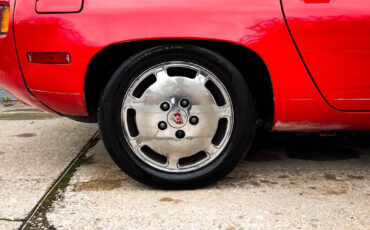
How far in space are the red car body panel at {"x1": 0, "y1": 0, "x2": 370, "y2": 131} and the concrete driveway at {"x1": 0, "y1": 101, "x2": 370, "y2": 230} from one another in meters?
0.38

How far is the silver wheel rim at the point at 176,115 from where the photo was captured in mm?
2281

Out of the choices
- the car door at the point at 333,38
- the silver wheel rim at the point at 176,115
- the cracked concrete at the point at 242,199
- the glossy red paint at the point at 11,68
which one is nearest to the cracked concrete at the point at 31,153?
the cracked concrete at the point at 242,199

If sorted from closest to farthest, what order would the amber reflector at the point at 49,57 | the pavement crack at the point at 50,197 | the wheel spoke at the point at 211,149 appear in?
the pavement crack at the point at 50,197 → the amber reflector at the point at 49,57 → the wheel spoke at the point at 211,149

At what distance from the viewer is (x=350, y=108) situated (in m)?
2.27

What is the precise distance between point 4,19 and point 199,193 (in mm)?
1354

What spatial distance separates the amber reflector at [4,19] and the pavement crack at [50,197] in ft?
2.80

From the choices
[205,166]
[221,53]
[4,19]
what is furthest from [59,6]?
[205,166]

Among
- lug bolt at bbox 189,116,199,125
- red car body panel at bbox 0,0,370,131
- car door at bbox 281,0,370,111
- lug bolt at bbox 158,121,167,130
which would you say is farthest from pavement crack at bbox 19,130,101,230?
car door at bbox 281,0,370,111

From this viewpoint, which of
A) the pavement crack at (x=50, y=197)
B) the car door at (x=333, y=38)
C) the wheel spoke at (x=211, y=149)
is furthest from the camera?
the wheel spoke at (x=211, y=149)

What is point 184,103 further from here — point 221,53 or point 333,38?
point 333,38

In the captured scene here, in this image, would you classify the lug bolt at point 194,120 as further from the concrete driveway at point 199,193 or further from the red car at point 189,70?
the concrete driveway at point 199,193

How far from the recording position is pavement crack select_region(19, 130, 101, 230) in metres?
1.99

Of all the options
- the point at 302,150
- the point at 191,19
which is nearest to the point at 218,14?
the point at 191,19

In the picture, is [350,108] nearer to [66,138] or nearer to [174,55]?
[174,55]
